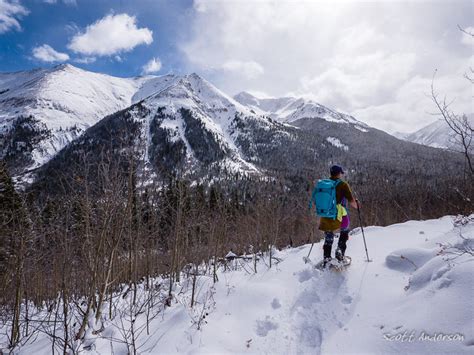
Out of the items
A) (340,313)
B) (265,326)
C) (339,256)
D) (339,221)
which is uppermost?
(339,221)

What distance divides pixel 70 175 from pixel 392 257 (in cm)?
659

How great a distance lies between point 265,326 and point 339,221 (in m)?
2.55

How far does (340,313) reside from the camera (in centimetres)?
405

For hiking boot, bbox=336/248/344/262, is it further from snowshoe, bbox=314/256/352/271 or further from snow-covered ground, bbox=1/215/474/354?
snow-covered ground, bbox=1/215/474/354

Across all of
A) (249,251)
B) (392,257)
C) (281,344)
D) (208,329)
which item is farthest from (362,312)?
(249,251)

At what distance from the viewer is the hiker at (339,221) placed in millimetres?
5453

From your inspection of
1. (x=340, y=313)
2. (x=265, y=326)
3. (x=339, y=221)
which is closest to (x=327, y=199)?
(x=339, y=221)

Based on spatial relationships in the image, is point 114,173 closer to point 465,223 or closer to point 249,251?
point 465,223

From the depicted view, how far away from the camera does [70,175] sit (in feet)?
17.7

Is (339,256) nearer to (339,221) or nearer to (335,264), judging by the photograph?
(335,264)

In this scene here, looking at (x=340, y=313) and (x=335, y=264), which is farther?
(x=335, y=264)

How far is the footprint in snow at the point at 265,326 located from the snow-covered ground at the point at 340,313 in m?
0.02

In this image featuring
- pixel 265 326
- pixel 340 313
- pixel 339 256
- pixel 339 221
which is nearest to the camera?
pixel 340 313

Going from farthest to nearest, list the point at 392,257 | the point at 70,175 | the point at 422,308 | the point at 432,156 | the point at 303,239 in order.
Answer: the point at 432,156, the point at 303,239, the point at 70,175, the point at 392,257, the point at 422,308
